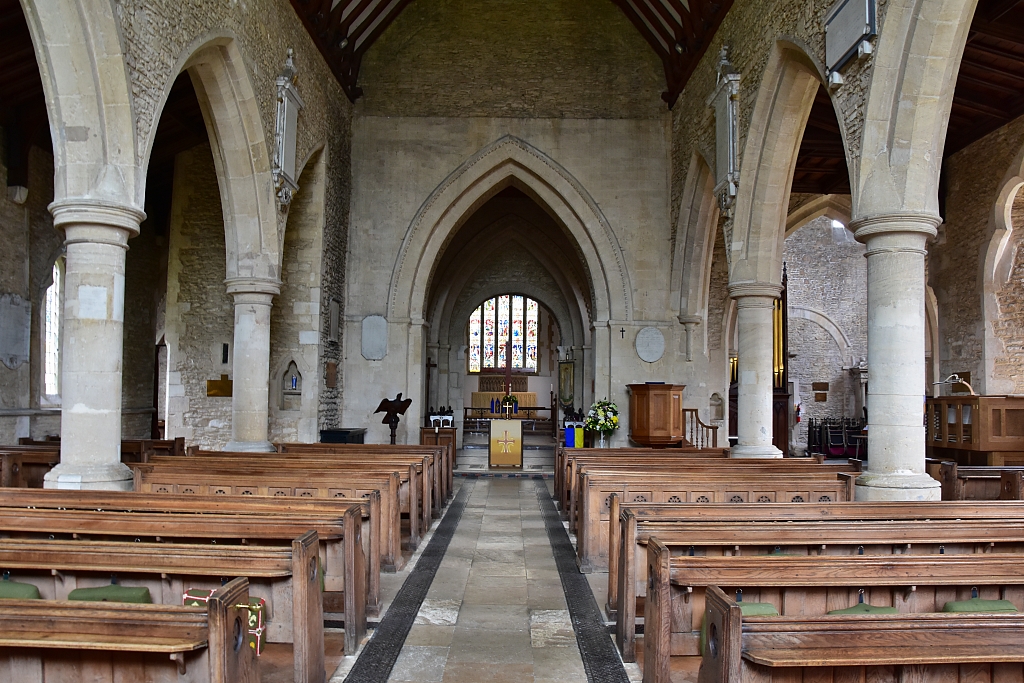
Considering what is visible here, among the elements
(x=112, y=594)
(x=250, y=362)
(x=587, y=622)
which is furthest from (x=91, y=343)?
(x=587, y=622)

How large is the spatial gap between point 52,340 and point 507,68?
336 inches

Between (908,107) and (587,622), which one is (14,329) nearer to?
(587,622)

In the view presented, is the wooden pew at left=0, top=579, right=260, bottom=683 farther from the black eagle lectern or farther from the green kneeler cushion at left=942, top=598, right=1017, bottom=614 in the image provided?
the black eagle lectern

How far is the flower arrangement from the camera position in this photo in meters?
12.5

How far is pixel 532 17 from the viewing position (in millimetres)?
13742

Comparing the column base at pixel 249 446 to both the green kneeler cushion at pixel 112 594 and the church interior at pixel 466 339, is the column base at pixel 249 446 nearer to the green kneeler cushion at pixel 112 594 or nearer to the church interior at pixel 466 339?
the church interior at pixel 466 339

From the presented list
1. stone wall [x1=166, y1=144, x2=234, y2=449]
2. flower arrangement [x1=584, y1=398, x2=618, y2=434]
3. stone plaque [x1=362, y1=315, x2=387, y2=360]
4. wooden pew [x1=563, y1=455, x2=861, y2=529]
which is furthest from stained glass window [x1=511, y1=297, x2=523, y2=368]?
wooden pew [x1=563, y1=455, x2=861, y2=529]

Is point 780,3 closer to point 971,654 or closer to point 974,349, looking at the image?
point 974,349

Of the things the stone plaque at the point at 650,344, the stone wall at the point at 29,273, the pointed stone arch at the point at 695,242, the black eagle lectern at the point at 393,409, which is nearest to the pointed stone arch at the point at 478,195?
the stone plaque at the point at 650,344

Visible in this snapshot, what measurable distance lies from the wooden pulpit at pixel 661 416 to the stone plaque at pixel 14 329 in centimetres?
869

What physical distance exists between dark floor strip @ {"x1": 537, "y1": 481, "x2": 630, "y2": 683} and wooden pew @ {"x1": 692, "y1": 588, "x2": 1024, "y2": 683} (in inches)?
62.4

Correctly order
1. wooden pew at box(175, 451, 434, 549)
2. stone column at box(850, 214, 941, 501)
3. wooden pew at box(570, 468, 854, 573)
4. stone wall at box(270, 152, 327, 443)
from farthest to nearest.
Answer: stone wall at box(270, 152, 327, 443) → wooden pew at box(175, 451, 434, 549) → stone column at box(850, 214, 941, 501) → wooden pew at box(570, 468, 854, 573)

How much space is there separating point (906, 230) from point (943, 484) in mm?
2338

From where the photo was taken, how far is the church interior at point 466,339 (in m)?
2.85
